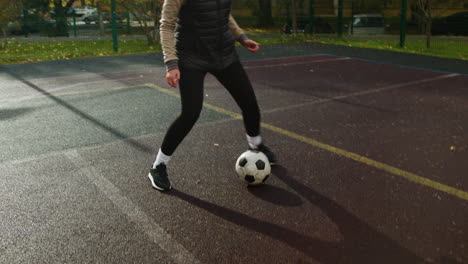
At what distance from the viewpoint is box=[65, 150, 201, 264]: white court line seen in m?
2.91

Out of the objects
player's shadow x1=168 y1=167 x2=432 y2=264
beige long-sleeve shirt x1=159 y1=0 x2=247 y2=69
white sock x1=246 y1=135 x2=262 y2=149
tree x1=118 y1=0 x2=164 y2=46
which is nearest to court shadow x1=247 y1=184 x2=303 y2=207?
player's shadow x1=168 y1=167 x2=432 y2=264

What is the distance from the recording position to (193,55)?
369 cm

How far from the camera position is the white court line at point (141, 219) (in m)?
2.91

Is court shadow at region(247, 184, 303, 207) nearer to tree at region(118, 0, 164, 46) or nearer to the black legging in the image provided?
the black legging

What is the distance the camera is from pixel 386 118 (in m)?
6.30

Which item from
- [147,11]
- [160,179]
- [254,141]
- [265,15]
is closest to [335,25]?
[265,15]

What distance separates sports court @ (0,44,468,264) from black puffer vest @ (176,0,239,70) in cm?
116

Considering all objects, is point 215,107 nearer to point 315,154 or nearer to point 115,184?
point 315,154

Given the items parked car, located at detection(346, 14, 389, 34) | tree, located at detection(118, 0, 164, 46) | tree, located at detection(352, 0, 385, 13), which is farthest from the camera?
tree, located at detection(352, 0, 385, 13)

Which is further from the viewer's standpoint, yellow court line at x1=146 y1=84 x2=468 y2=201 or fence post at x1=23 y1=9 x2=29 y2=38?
fence post at x1=23 y1=9 x2=29 y2=38

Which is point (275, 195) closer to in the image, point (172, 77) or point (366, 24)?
point (172, 77)

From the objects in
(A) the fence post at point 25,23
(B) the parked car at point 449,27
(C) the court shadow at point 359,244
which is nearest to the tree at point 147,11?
(A) the fence post at point 25,23

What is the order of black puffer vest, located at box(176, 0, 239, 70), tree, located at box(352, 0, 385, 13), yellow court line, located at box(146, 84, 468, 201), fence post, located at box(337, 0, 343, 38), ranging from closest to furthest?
black puffer vest, located at box(176, 0, 239, 70), yellow court line, located at box(146, 84, 468, 201), fence post, located at box(337, 0, 343, 38), tree, located at box(352, 0, 385, 13)

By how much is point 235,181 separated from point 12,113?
4.43 m
